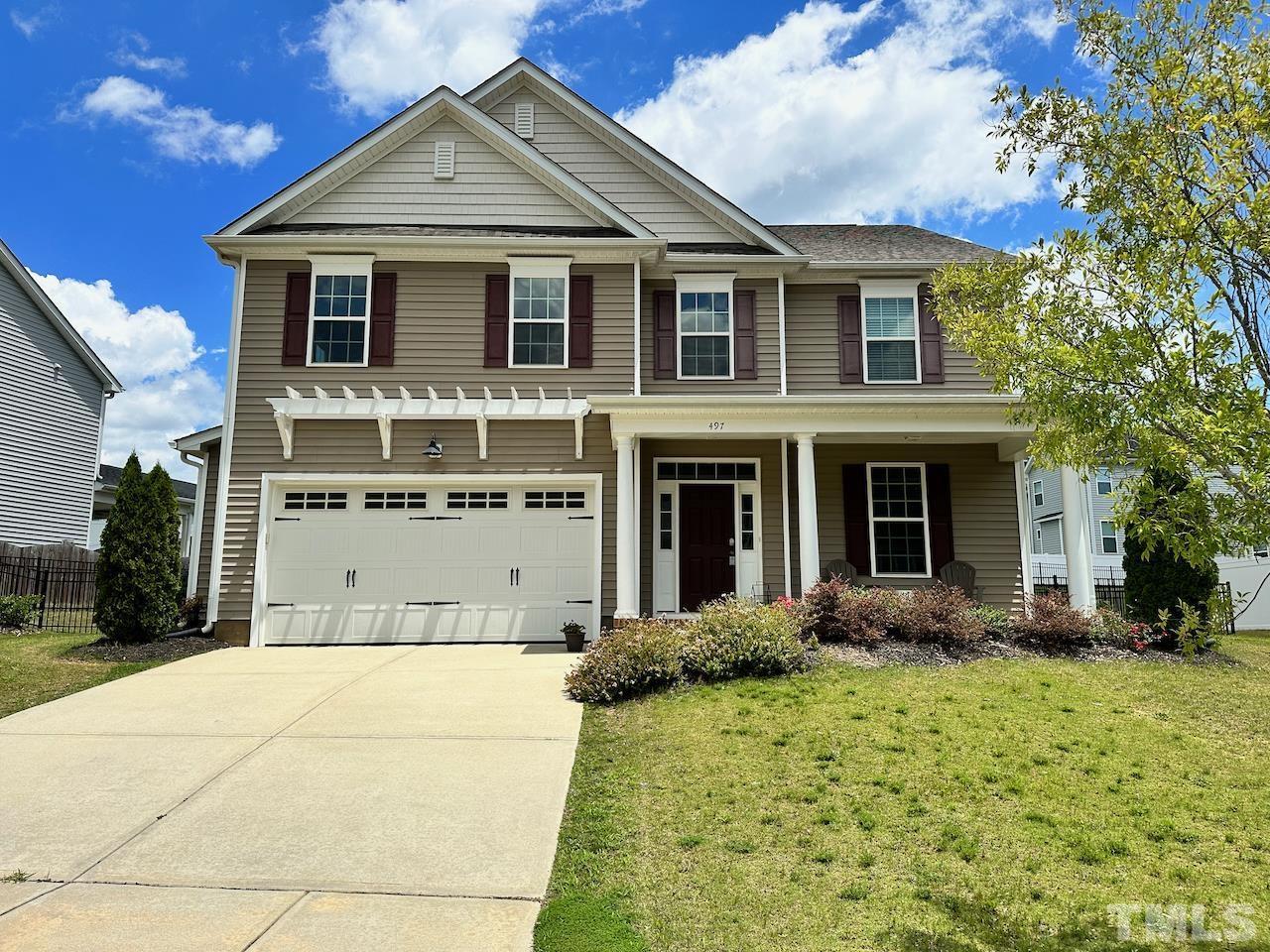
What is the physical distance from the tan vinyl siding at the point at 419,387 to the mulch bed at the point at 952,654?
3981mm

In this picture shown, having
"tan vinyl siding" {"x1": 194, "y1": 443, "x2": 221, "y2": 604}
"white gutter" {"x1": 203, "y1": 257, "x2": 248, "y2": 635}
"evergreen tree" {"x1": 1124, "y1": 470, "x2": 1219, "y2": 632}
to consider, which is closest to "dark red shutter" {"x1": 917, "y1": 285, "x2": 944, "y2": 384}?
"evergreen tree" {"x1": 1124, "y1": 470, "x2": 1219, "y2": 632}

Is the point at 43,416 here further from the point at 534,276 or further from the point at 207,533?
the point at 534,276

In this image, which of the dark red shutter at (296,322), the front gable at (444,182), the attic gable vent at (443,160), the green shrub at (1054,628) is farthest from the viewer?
the attic gable vent at (443,160)

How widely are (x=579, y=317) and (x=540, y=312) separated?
2.15 ft

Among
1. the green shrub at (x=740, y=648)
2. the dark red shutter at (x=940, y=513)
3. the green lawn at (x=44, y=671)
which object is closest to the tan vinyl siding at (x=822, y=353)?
the dark red shutter at (x=940, y=513)

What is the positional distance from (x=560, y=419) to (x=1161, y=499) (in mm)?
9413

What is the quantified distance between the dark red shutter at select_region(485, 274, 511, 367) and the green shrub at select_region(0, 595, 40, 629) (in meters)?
8.78

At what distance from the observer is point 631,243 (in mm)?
12203

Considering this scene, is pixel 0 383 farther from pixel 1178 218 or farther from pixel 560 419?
pixel 1178 218

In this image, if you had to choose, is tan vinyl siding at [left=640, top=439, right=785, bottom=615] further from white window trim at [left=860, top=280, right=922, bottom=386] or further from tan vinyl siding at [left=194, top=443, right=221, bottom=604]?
tan vinyl siding at [left=194, top=443, right=221, bottom=604]

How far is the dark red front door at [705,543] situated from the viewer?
40.5 feet

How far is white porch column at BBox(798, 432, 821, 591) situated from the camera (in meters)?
10.5

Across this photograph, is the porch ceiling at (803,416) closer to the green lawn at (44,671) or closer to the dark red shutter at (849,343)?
the dark red shutter at (849,343)

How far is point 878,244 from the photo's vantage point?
14234mm
